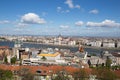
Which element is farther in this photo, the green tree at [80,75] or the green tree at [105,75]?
the green tree at [80,75]

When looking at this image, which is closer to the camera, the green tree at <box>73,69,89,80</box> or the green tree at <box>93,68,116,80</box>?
the green tree at <box>93,68,116,80</box>

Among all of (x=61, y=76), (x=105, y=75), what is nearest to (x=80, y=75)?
(x=61, y=76)

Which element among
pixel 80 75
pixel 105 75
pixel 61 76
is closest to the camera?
pixel 61 76

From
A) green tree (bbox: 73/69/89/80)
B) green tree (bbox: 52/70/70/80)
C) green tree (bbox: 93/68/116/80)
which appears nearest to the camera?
green tree (bbox: 52/70/70/80)

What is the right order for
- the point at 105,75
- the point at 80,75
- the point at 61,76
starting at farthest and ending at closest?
the point at 80,75 < the point at 105,75 < the point at 61,76

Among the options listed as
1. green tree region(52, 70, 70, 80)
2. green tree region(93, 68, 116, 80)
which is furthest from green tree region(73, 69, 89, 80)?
green tree region(93, 68, 116, 80)

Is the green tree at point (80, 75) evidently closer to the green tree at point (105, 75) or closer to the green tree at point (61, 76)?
the green tree at point (61, 76)

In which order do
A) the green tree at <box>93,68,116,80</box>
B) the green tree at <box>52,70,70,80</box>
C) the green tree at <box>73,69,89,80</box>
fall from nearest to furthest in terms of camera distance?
the green tree at <box>52,70,70,80</box> < the green tree at <box>93,68,116,80</box> < the green tree at <box>73,69,89,80</box>

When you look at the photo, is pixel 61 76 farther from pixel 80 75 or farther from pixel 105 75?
pixel 105 75

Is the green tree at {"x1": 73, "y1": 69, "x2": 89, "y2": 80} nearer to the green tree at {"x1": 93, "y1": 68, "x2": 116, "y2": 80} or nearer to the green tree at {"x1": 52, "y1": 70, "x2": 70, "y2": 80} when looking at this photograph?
the green tree at {"x1": 52, "y1": 70, "x2": 70, "y2": 80}

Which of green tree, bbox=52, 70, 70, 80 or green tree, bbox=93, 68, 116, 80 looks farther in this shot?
green tree, bbox=93, 68, 116, 80

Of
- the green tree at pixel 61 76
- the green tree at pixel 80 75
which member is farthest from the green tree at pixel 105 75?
the green tree at pixel 61 76

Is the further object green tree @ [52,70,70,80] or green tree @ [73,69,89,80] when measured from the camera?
green tree @ [73,69,89,80]

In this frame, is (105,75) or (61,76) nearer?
(61,76)
